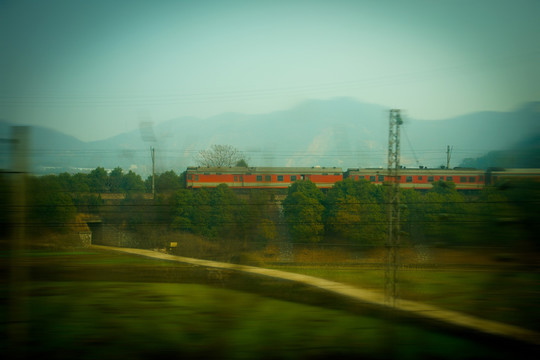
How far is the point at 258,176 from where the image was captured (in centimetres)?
511

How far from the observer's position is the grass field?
11.3ft

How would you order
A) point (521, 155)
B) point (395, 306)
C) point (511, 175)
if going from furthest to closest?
point (521, 155) < point (511, 175) < point (395, 306)

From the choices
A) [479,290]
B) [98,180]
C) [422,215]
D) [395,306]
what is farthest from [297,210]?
[98,180]

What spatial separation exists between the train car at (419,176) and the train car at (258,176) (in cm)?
49

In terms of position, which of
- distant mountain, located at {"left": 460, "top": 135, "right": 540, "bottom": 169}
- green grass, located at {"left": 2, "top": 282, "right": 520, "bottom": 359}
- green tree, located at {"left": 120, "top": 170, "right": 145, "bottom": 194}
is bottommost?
green grass, located at {"left": 2, "top": 282, "right": 520, "bottom": 359}

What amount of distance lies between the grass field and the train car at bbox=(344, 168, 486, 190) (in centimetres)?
361

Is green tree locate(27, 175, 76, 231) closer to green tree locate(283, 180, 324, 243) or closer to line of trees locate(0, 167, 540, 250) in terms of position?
line of trees locate(0, 167, 540, 250)

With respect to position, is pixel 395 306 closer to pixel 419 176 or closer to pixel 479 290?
pixel 479 290

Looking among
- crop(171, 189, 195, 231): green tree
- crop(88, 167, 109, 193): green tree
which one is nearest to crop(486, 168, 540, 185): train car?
crop(171, 189, 195, 231): green tree

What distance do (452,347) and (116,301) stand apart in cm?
353

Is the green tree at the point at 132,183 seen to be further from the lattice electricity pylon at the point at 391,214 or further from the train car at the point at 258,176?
the lattice electricity pylon at the point at 391,214

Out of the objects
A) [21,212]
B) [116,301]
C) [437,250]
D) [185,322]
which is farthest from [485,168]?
[21,212]

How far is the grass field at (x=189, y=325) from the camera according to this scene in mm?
3447

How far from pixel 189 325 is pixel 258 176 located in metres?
2.03
